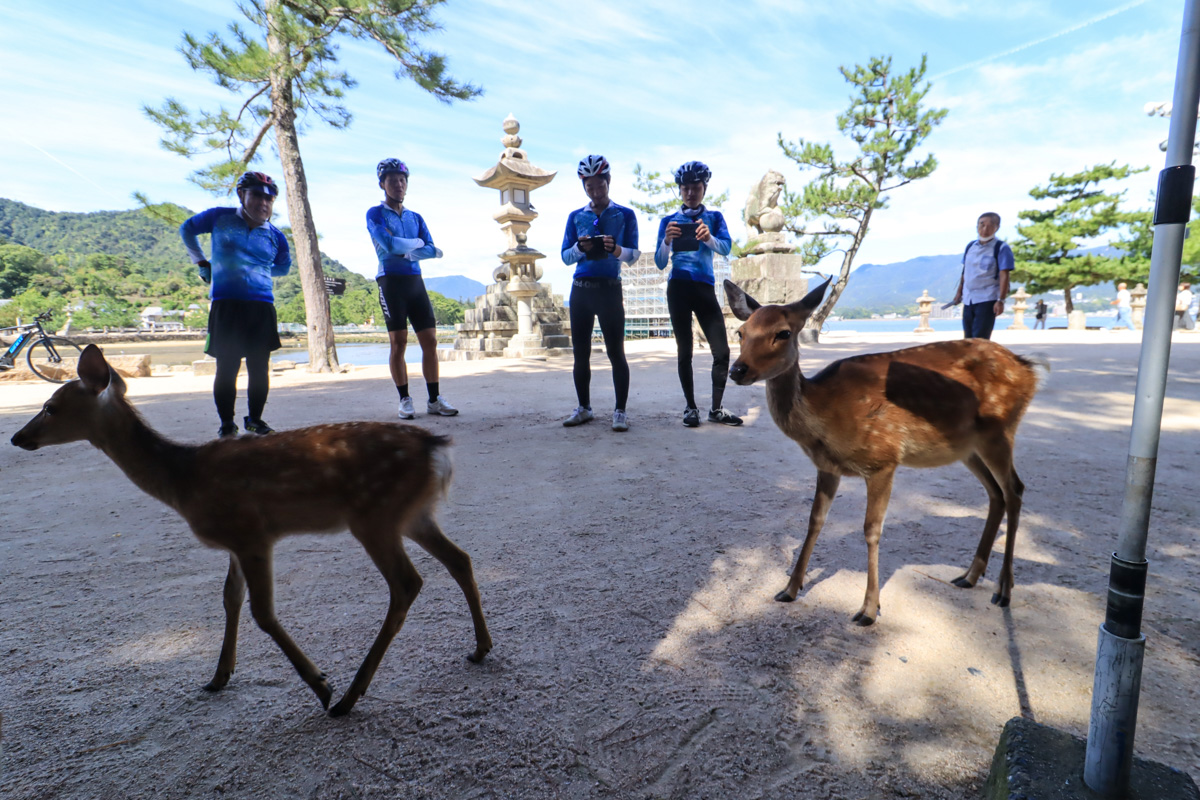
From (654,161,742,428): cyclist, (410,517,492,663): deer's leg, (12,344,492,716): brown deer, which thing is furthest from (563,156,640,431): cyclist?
(12,344,492,716): brown deer

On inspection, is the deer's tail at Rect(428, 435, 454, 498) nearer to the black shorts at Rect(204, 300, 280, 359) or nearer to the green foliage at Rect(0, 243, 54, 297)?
the black shorts at Rect(204, 300, 280, 359)

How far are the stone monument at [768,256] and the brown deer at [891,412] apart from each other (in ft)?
34.8

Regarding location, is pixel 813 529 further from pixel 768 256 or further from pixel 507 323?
pixel 507 323

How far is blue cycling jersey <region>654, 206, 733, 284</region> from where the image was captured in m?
5.37

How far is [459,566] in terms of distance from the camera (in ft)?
6.31

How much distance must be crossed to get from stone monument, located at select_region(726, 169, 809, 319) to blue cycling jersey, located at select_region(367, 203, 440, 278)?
29.3ft

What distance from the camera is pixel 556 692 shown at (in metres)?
1.71

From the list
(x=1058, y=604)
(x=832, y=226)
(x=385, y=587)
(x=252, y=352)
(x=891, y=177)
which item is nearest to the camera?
(x=1058, y=604)

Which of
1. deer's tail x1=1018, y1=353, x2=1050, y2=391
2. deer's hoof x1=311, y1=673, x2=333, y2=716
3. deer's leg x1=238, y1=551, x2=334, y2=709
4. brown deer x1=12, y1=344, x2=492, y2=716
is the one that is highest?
deer's tail x1=1018, y1=353, x2=1050, y2=391

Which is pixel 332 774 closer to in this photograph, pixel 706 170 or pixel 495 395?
pixel 706 170

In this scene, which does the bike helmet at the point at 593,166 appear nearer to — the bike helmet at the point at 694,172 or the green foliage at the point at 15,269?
→ the bike helmet at the point at 694,172

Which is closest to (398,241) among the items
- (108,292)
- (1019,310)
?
(1019,310)

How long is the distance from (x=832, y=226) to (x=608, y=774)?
2539 cm

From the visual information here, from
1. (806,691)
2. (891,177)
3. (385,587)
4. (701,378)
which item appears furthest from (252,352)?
(891,177)
